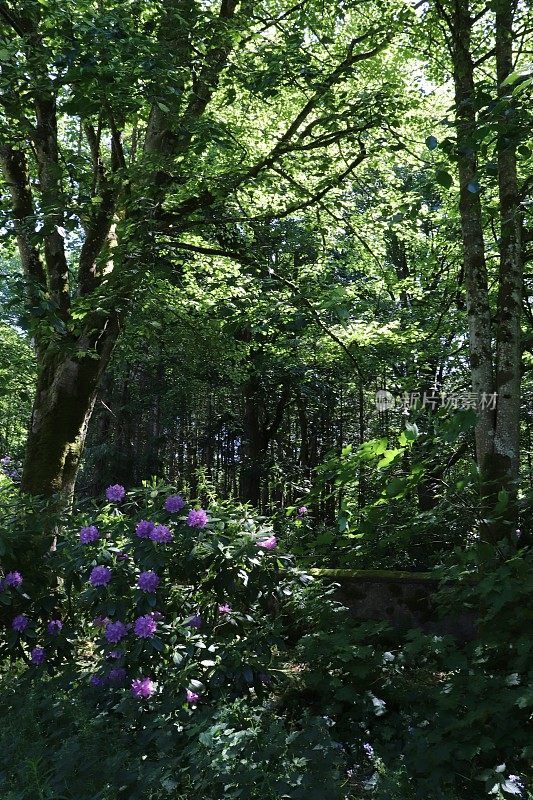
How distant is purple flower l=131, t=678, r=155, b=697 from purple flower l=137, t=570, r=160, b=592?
1.42ft

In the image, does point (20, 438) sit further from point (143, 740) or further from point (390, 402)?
point (143, 740)

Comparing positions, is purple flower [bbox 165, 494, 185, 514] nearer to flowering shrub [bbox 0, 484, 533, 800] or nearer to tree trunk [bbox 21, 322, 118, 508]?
flowering shrub [bbox 0, 484, 533, 800]

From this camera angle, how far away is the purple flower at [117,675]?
126 inches

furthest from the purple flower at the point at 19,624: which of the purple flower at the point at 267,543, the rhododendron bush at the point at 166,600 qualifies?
the purple flower at the point at 267,543

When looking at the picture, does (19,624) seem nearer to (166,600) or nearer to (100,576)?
(100,576)

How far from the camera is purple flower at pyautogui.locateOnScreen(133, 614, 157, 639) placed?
10.4 ft

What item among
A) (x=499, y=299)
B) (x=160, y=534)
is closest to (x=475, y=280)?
(x=499, y=299)

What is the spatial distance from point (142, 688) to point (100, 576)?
0.60 meters

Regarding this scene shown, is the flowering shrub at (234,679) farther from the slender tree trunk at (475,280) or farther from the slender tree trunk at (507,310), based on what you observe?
the slender tree trunk at (475,280)

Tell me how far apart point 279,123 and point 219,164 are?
217cm

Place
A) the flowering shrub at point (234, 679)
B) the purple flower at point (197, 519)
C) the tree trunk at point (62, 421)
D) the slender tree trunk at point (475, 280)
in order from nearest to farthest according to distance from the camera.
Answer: the flowering shrub at point (234, 679) → the purple flower at point (197, 519) → the slender tree trunk at point (475, 280) → the tree trunk at point (62, 421)

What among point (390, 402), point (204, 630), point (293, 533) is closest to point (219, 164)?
point (390, 402)

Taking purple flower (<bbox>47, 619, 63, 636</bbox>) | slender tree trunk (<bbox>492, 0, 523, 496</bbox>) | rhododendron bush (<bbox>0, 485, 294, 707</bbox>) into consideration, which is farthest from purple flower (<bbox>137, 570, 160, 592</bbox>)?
slender tree trunk (<bbox>492, 0, 523, 496</bbox>)

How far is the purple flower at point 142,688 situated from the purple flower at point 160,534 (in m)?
0.68
